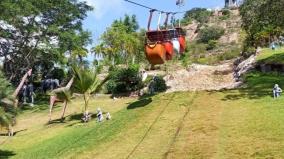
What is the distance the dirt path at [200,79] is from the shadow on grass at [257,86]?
1.26 m

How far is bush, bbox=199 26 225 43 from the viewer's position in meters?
88.3

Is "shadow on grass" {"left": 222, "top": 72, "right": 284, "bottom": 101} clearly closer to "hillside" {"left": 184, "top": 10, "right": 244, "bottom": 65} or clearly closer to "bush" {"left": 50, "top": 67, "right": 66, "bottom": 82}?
"bush" {"left": 50, "top": 67, "right": 66, "bottom": 82}

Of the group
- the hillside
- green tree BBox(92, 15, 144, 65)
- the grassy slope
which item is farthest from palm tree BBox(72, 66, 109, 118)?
the hillside

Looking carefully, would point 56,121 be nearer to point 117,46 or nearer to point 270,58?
point 270,58

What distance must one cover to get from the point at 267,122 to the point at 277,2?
32.6 ft

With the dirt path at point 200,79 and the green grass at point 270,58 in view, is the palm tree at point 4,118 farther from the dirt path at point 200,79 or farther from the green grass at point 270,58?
the green grass at point 270,58

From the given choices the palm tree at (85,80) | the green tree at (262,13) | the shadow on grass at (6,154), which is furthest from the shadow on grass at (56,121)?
the green tree at (262,13)

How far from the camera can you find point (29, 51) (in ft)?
139

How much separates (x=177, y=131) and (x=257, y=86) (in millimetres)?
9641

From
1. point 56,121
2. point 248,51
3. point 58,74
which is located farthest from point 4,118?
point 248,51

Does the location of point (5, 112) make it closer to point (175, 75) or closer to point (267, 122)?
point (267, 122)

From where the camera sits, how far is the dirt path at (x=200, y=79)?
106 feet

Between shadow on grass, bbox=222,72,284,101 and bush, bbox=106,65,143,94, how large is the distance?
8109mm

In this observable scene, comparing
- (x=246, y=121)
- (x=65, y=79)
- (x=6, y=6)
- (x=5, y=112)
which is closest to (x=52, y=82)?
(x=65, y=79)
